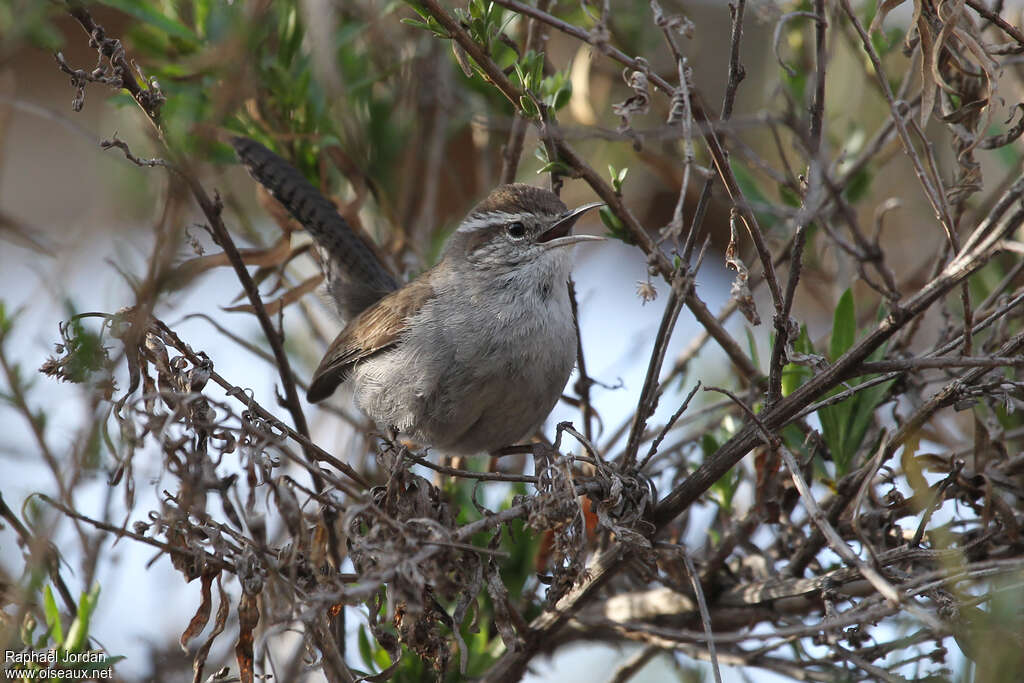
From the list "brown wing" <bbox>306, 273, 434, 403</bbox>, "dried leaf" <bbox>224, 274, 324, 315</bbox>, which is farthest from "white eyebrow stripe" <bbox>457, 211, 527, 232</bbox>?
"dried leaf" <bbox>224, 274, 324, 315</bbox>

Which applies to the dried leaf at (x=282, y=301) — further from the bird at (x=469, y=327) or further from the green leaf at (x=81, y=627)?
the green leaf at (x=81, y=627)

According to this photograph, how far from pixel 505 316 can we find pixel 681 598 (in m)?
1.16

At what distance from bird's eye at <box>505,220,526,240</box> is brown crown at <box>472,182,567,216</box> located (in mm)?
63

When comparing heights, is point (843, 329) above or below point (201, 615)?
above

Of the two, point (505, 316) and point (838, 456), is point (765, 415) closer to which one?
point (838, 456)

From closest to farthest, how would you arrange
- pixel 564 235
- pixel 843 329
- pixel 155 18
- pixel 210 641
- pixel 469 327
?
pixel 210 641
pixel 843 329
pixel 155 18
pixel 469 327
pixel 564 235

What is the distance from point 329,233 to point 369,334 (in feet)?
1.47

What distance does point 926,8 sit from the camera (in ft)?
7.77

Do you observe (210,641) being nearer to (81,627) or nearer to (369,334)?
(81,627)

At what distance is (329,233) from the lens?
3.97 metres

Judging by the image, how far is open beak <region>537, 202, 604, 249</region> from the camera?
3.55 metres

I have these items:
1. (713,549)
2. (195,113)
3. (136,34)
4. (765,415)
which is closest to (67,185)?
(136,34)

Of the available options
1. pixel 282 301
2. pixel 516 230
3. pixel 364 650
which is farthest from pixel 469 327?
pixel 364 650

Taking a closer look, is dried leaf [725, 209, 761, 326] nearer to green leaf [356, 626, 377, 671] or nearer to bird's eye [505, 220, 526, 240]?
bird's eye [505, 220, 526, 240]
